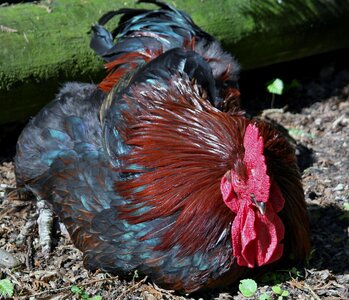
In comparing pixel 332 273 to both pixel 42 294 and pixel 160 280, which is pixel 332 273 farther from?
pixel 42 294

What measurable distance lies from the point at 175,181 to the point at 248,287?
0.77 m

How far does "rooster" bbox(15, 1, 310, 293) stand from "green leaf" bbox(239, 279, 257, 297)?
8 centimetres

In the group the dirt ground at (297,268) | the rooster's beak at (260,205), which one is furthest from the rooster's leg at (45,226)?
the rooster's beak at (260,205)

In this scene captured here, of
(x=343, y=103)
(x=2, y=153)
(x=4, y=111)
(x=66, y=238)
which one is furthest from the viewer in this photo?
(x=343, y=103)

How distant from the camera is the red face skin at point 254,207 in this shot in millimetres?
3523

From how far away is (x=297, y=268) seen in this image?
166 inches

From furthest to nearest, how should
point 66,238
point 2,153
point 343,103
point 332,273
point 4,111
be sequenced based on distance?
point 343,103, point 2,153, point 4,111, point 66,238, point 332,273

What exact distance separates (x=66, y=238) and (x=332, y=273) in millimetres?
1715

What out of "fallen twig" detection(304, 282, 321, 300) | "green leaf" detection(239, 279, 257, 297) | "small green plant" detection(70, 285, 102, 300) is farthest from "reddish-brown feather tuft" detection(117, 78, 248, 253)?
"fallen twig" detection(304, 282, 321, 300)

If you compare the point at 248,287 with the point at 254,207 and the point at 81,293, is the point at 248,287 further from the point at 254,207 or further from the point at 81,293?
the point at 81,293

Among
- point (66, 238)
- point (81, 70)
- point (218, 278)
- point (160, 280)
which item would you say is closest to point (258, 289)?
point (218, 278)

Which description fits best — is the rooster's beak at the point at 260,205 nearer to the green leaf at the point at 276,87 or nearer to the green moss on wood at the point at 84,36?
the green moss on wood at the point at 84,36

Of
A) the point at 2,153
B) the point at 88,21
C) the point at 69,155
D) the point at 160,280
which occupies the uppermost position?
the point at 88,21

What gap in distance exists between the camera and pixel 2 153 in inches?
214
